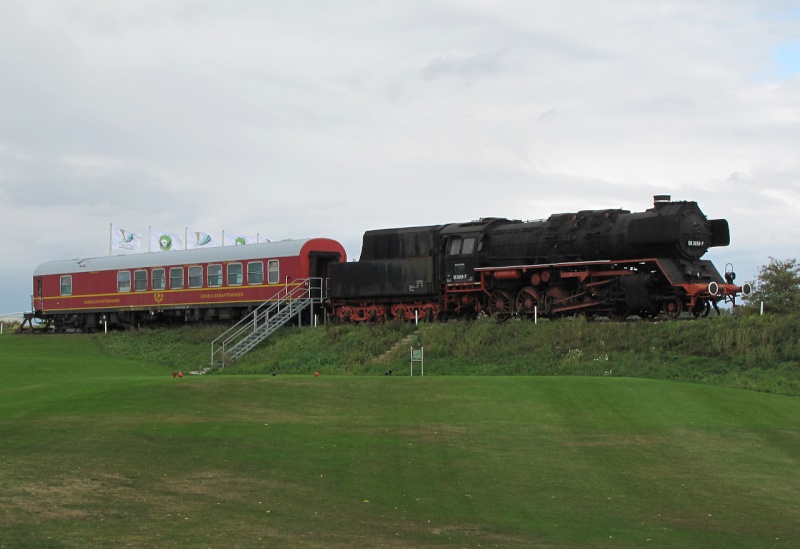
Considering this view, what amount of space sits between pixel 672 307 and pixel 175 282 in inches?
1161

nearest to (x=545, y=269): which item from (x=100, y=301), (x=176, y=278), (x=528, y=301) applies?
(x=528, y=301)

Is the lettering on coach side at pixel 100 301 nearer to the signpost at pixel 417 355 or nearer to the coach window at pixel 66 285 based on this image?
the coach window at pixel 66 285

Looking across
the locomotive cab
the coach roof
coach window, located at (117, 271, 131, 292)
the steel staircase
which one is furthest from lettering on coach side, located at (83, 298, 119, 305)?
the locomotive cab

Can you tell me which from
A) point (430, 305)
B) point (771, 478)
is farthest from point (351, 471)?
point (430, 305)

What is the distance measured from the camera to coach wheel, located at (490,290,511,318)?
129 feet

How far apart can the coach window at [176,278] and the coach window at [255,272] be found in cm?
535

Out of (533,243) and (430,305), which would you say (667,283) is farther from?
(430,305)

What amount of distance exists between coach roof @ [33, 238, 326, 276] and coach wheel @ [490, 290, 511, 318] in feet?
40.8

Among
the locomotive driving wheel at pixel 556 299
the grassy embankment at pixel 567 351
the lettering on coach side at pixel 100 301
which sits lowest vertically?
the grassy embankment at pixel 567 351

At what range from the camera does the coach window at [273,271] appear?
48656mm

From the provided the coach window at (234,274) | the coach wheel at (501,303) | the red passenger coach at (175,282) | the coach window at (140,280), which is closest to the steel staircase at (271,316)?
the red passenger coach at (175,282)

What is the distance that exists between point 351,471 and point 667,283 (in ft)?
68.7

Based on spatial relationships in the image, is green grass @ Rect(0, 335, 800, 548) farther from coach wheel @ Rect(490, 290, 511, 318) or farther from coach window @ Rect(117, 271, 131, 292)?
coach window @ Rect(117, 271, 131, 292)

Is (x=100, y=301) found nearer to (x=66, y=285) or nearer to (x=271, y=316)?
(x=66, y=285)
